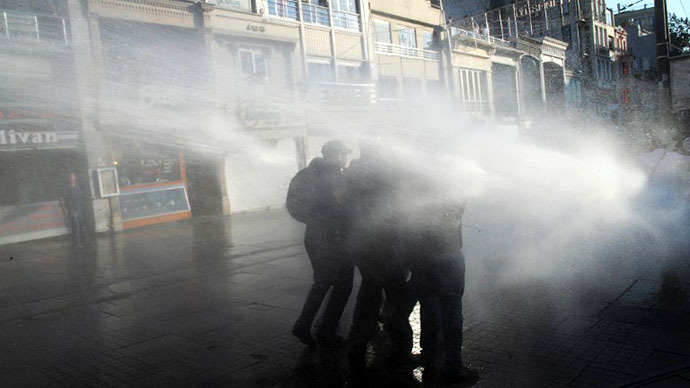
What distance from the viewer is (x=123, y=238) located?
13.1 m

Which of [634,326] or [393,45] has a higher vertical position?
[393,45]

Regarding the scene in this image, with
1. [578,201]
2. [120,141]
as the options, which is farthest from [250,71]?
[578,201]

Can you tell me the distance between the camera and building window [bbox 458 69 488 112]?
95.6 ft

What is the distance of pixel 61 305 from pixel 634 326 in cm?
610

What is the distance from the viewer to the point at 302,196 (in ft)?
14.9

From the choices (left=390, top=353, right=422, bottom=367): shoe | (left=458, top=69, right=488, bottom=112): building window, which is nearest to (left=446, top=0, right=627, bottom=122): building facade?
(left=458, top=69, right=488, bottom=112): building window

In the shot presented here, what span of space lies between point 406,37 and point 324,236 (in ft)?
74.7

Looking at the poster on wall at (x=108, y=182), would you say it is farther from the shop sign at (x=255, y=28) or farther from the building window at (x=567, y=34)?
the building window at (x=567, y=34)

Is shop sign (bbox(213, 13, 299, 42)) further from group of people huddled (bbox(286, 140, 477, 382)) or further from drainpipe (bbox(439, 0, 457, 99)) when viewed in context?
group of people huddled (bbox(286, 140, 477, 382))

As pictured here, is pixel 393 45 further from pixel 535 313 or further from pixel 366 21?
pixel 535 313

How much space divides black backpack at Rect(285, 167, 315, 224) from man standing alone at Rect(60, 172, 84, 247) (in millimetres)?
9781

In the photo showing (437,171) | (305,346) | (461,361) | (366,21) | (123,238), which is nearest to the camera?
(461,361)

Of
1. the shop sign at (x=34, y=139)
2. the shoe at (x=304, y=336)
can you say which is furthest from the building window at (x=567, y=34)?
the shoe at (x=304, y=336)

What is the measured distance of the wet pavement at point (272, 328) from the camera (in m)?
3.97
